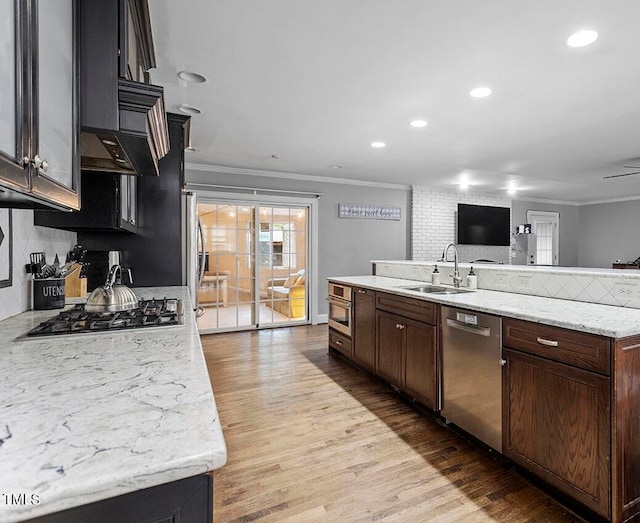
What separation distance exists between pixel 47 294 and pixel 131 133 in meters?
1.30

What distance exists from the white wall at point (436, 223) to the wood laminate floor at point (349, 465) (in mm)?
4077

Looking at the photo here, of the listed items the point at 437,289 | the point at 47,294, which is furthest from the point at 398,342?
the point at 47,294

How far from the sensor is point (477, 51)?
7.23 feet

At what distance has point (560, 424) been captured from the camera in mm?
1691

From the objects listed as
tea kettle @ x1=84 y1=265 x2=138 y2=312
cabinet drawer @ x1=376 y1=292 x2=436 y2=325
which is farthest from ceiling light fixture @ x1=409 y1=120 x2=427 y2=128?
tea kettle @ x1=84 y1=265 x2=138 y2=312

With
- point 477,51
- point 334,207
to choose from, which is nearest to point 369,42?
point 477,51

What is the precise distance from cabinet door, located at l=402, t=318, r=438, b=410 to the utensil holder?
2.27 m

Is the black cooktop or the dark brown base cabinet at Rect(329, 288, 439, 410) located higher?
the black cooktop

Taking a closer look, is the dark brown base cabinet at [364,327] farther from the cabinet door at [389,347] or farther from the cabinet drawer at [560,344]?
the cabinet drawer at [560,344]

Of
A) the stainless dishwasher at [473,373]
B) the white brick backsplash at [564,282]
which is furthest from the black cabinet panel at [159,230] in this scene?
the white brick backsplash at [564,282]

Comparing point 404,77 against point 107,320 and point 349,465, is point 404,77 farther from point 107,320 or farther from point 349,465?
point 349,465

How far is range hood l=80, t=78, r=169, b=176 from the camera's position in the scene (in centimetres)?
118

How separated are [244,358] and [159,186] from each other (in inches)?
81.0

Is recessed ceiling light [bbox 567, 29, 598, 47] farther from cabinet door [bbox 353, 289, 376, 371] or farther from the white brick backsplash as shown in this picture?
cabinet door [bbox 353, 289, 376, 371]
